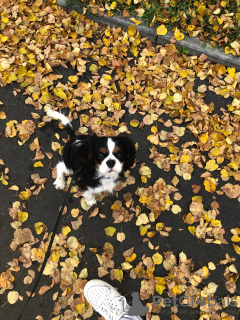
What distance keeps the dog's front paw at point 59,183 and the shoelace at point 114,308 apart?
1.44 m

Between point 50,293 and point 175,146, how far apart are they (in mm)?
2416

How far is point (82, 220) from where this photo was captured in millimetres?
3158

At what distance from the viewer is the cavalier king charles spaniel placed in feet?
7.83

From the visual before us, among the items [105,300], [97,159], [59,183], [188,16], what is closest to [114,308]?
[105,300]

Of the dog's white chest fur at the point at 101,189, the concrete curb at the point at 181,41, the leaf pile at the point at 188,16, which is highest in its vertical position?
the leaf pile at the point at 188,16

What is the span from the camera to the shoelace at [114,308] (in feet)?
9.01

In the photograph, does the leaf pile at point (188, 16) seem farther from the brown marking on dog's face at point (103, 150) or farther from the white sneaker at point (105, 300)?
the white sneaker at point (105, 300)

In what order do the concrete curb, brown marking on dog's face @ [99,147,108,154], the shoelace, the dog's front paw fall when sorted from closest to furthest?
brown marking on dog's face @ [99,147,108,154], the shoelace, the dog's front paw, the concrete curb

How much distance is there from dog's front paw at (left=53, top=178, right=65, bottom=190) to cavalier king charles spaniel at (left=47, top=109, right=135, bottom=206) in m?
0.25

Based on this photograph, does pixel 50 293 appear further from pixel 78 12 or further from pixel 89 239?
pixel 78 12

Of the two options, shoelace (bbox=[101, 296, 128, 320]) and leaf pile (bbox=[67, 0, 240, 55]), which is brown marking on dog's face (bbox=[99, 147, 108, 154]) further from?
leaf pile (bbox=[67, 0, 240, 55])

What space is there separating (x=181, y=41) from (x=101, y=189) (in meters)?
2.66

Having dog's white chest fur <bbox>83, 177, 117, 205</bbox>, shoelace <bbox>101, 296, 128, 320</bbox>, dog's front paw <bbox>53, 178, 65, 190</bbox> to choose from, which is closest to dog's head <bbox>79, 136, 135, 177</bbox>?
dog's white chest fur <bbox>83, 177, 117, 205</bbox>

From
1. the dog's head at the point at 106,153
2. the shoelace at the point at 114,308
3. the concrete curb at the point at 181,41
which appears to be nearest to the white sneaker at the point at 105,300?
the shoelace at the point at 114,308
